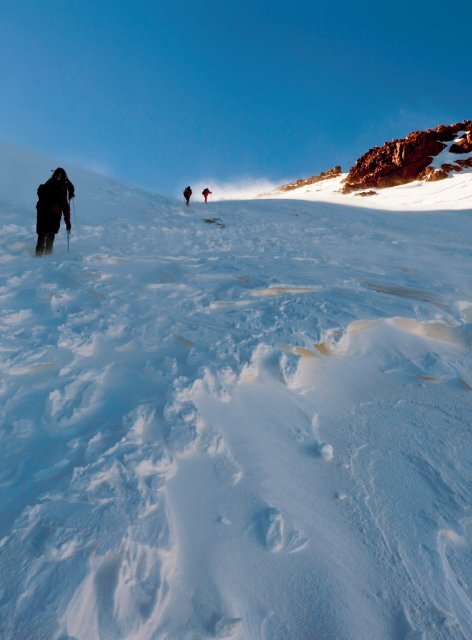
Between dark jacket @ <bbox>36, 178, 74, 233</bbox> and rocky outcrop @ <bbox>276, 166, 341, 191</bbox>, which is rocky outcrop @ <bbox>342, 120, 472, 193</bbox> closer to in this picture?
rocky outcrop @ <bbox>276, 166, 341, 191</bbox>

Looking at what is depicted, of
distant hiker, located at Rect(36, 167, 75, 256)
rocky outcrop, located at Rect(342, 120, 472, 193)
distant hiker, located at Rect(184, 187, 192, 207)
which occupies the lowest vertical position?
distant hiker, located at Rect(36, 167, 75, 256)

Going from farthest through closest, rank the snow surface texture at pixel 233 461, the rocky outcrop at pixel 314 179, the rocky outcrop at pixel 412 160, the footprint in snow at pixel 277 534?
the rocky outcrop at pixel 314 179 → the rocky outcrop at pixel 412 160 → the footprint in snow at pixel 277 534 → the snow surface texture at pixel 233 461

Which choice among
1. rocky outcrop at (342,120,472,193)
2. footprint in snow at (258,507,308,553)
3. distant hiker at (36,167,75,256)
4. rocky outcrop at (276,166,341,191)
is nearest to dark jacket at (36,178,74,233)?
distant hiker at (36,167,75,256)

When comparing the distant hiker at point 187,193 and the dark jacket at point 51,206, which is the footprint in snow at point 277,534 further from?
the distant hiker at point 187,193

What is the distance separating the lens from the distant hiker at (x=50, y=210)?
20.0 ft

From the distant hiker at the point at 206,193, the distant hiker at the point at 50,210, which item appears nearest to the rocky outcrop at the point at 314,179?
the distant hiker at the point at 206,193

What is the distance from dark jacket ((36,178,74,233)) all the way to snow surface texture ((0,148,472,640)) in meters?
1.43

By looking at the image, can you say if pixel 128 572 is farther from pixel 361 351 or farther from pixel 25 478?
pixel 361 351

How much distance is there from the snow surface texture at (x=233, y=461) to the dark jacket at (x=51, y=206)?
56.5 inches

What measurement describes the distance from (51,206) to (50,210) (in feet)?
0.28

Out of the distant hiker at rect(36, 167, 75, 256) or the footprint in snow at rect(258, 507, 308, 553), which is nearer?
the footprint in snow at rect(258, 507, 308, 553)

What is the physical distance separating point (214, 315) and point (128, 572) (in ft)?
9.09

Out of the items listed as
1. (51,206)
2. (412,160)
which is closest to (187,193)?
(51,206)

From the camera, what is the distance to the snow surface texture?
5.11 feet
